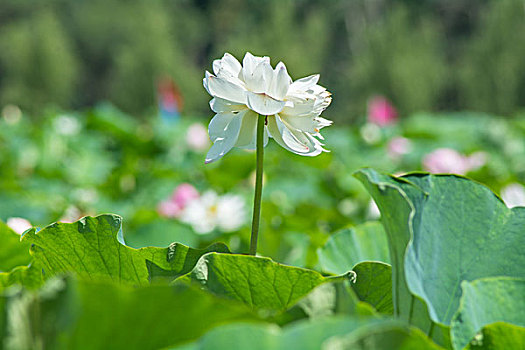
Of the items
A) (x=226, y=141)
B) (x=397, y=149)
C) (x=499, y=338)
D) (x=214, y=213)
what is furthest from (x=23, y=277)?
(x=397, y=149)

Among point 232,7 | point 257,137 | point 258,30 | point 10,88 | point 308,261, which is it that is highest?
point 232,7

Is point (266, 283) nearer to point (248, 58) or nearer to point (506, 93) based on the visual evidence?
point (248, 58)

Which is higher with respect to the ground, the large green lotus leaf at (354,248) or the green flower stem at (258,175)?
the green flower stem at (258,175)

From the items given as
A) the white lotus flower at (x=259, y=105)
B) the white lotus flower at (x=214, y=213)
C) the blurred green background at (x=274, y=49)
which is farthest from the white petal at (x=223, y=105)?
the blurred green background at (x=274, y=49)

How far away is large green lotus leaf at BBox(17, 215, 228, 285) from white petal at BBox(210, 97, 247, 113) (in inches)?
4.1

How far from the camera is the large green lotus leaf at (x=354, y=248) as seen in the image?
59cm

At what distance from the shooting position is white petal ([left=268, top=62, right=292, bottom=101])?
464 mm

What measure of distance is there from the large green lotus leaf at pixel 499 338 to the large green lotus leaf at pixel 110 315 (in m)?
0.13

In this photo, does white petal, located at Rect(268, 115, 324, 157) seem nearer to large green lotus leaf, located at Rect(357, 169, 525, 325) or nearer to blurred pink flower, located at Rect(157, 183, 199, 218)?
large green lotus leaf, located at Rect(357, 169, 525, 325)

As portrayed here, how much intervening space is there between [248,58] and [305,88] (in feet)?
0.16

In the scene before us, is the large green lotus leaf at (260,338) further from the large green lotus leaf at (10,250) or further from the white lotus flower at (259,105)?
the large green lotus leaf at (10,250)

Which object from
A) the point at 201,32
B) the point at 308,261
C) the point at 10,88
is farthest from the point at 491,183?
the point at 201,32

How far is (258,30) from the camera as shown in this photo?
12.8 meters

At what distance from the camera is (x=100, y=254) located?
0.45 metres
